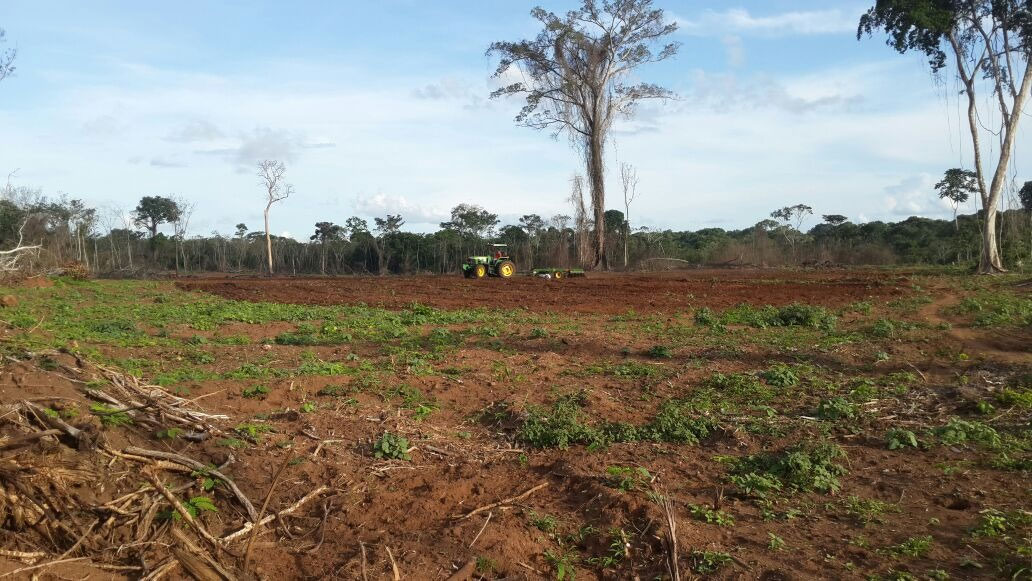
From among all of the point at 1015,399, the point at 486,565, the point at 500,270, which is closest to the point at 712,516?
the point at 486,565

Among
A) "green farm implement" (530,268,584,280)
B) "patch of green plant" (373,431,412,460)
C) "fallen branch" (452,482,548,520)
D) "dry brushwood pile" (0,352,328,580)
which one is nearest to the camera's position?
"dry brushwood pile" (0,352,328,580)

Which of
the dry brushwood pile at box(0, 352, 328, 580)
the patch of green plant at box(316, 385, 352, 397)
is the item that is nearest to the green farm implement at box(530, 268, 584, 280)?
the patch of green plant at box(316, 385, 352, 397)

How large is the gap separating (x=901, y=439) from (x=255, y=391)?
247 inches

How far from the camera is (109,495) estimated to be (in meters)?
4.28

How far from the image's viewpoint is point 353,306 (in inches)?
717

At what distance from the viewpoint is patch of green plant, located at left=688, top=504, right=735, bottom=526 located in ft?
14.9

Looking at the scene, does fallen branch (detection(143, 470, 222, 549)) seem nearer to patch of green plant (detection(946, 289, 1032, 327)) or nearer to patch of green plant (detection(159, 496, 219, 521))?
patch of green plant (detection(159, 496, 219, 521))

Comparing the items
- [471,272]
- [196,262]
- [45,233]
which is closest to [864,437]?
[471,272]

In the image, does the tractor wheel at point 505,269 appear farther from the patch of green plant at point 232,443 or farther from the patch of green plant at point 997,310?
the patch of green plant at point 232,443

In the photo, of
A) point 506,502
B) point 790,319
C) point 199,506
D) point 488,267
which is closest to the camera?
point 199,506

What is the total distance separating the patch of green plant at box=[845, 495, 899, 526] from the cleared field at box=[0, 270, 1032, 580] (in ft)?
0.08

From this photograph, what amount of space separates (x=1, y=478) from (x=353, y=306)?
14.4 metres

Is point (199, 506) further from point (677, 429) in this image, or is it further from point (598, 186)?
point (598, 186)

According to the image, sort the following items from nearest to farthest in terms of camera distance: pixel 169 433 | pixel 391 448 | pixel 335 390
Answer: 1. pixel 169 433
2. pixel 391 448
3. pixel 335 390
